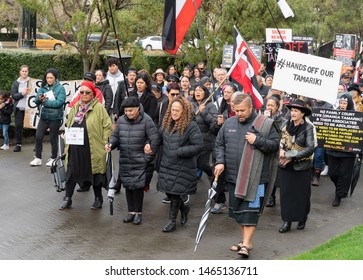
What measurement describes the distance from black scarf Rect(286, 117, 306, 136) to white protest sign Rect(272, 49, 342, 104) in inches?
32.0

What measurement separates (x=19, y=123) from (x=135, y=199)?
587 cm

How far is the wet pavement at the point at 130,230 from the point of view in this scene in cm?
883

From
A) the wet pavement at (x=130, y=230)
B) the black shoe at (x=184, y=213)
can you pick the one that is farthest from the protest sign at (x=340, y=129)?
the black shoe at (x=184, y=213)

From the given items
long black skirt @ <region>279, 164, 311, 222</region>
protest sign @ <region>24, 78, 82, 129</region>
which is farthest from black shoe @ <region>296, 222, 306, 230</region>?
protest sign @ <region>24, 78, 82, 129</region>

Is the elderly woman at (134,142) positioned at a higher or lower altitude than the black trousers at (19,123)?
higher

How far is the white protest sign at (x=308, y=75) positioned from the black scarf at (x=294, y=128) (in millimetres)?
813

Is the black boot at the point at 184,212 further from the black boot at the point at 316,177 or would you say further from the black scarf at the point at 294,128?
→ the black boot at the point at 316,177

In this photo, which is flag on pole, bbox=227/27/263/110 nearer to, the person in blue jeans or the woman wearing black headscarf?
the woman wearing black headscarf

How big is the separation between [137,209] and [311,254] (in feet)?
8.76

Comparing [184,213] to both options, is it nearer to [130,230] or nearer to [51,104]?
[130,230]

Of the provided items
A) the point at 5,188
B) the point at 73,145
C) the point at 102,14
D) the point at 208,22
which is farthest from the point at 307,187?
the point at 208,22

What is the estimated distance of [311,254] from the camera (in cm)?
848

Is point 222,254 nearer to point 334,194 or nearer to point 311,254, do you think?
point 311,254

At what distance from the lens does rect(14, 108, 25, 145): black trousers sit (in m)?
15.3
